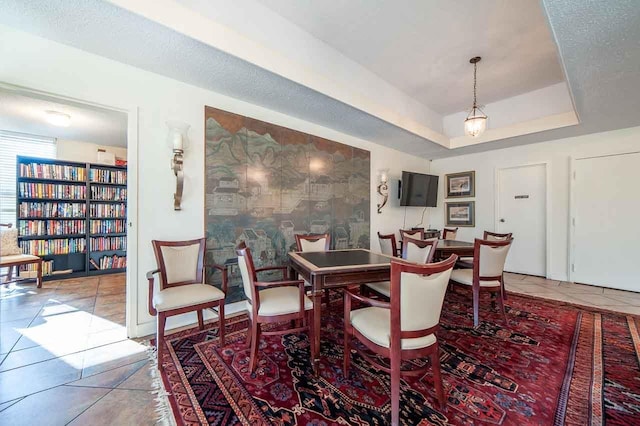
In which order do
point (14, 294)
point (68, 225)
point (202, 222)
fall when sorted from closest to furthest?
point (202, 222), point (14, 294), point (68, 225)

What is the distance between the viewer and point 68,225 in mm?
4305

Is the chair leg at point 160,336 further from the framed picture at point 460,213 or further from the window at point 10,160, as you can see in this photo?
the framed picture at point 460,213

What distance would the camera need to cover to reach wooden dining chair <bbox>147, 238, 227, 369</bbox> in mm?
1870

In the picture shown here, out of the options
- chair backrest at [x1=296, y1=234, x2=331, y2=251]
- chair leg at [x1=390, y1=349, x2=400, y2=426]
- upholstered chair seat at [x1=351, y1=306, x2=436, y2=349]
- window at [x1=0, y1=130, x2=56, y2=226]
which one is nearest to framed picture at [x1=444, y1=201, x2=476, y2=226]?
chair backrest at [x1=296, y1=234, x2=331, y2=251]

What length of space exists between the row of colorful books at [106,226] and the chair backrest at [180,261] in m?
3.57

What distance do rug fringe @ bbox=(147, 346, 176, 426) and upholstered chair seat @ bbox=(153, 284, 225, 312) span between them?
43 cm

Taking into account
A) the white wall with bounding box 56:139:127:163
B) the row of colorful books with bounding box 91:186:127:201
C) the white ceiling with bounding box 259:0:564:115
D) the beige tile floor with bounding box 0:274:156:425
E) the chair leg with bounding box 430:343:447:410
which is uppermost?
the white ceiling with bounding box 259:0:564:115

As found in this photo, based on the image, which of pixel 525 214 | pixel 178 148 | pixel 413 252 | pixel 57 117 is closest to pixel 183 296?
pixel 178 148

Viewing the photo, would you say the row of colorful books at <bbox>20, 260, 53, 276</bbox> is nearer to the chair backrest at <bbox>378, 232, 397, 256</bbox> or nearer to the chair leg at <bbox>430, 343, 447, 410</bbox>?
the chair backrest at <bbox>378, 232, 397, 256</bbox>

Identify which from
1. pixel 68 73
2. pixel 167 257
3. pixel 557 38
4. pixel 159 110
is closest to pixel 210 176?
pixel 159 110

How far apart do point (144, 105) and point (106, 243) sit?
378 cm

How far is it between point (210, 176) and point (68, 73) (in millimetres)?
1343

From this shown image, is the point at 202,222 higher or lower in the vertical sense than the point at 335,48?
lower

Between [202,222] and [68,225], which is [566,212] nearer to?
[202,222]
